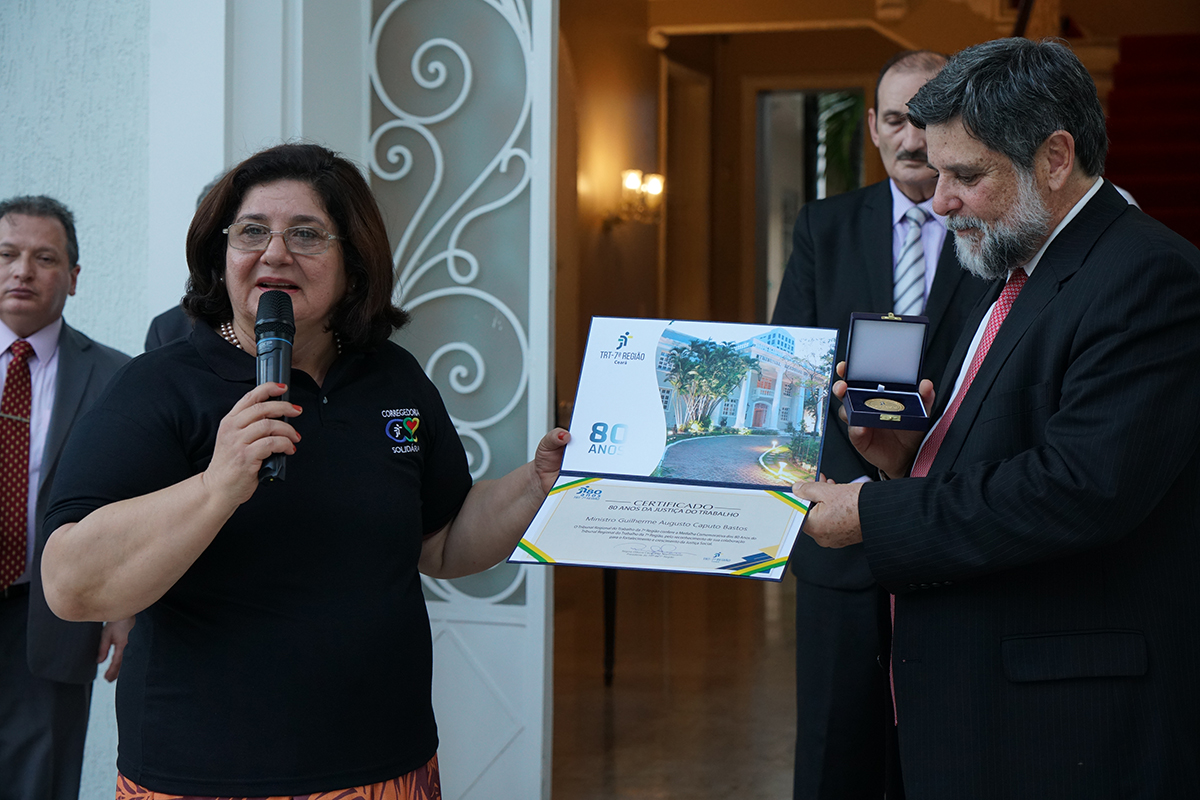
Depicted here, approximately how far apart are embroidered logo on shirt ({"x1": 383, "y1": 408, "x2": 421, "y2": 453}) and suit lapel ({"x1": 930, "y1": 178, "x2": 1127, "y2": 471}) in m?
0.82

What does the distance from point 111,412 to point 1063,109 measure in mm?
1382

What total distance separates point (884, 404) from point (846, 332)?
2.36ft

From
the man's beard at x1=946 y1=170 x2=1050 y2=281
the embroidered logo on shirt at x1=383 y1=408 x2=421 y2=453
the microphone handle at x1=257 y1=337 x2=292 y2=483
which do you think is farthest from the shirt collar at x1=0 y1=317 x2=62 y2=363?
the man's beard at x1=946 y1=170 x2=1050 y2=281

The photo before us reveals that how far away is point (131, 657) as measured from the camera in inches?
61.0

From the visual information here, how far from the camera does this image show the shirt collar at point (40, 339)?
9.35 feet

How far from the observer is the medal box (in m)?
1.80

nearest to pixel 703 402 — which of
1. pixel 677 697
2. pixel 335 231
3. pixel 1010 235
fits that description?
pixel 1010 235

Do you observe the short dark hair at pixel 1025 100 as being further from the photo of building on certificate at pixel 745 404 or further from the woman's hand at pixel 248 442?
the woman's hand at pixel 248 442

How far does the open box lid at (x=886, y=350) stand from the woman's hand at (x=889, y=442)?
27 mm

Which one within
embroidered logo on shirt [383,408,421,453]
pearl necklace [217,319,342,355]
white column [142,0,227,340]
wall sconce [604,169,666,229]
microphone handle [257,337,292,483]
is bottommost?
embroidered logo on shirt [383,408,421,453]

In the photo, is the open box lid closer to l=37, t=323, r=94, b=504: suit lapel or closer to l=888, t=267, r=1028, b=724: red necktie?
l=888, t=267, r=1028, b=724: red necktie

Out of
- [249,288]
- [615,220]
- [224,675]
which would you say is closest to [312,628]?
[224,675]

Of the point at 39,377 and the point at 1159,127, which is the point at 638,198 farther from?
the point at 39,377

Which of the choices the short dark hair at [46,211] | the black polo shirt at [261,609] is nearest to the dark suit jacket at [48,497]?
the short dark hair at [46,211]
